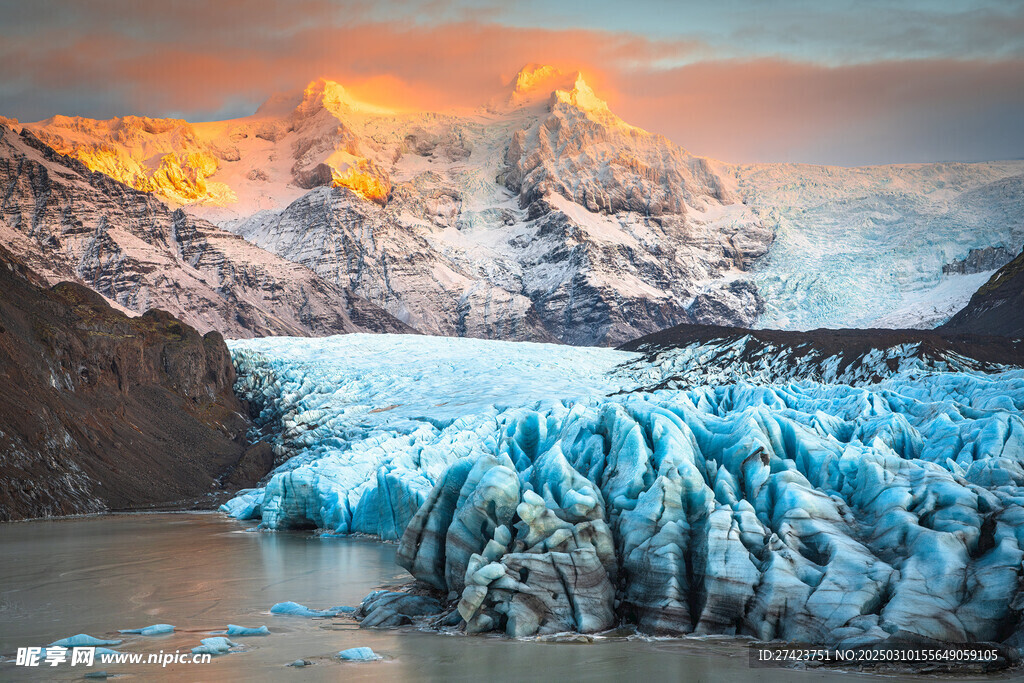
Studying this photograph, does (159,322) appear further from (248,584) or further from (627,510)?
(627,510)

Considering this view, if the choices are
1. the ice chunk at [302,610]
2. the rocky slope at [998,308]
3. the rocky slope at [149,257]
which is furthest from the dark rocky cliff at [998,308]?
the rocky slope at [149,257]

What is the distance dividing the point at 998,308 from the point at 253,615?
302ft

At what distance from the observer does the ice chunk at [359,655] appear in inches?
567

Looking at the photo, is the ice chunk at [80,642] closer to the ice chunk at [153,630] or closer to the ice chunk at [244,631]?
the ice chunk at [153,630]

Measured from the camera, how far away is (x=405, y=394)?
57.6 meters

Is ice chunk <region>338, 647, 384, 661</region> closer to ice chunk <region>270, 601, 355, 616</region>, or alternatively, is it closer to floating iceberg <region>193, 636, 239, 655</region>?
floating iceberg <region>193, 636, 239, 655</region>

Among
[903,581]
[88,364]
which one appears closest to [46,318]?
[88,364]

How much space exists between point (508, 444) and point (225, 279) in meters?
126

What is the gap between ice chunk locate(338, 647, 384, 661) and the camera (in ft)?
47.2

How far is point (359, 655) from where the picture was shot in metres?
14.4

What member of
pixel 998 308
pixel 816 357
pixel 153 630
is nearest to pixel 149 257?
pixel 816 357

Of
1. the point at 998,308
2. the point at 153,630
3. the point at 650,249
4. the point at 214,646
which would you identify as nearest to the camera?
the point at 214,646

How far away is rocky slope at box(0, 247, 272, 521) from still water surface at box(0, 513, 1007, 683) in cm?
553

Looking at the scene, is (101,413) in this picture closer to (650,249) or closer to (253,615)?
(253,615)
